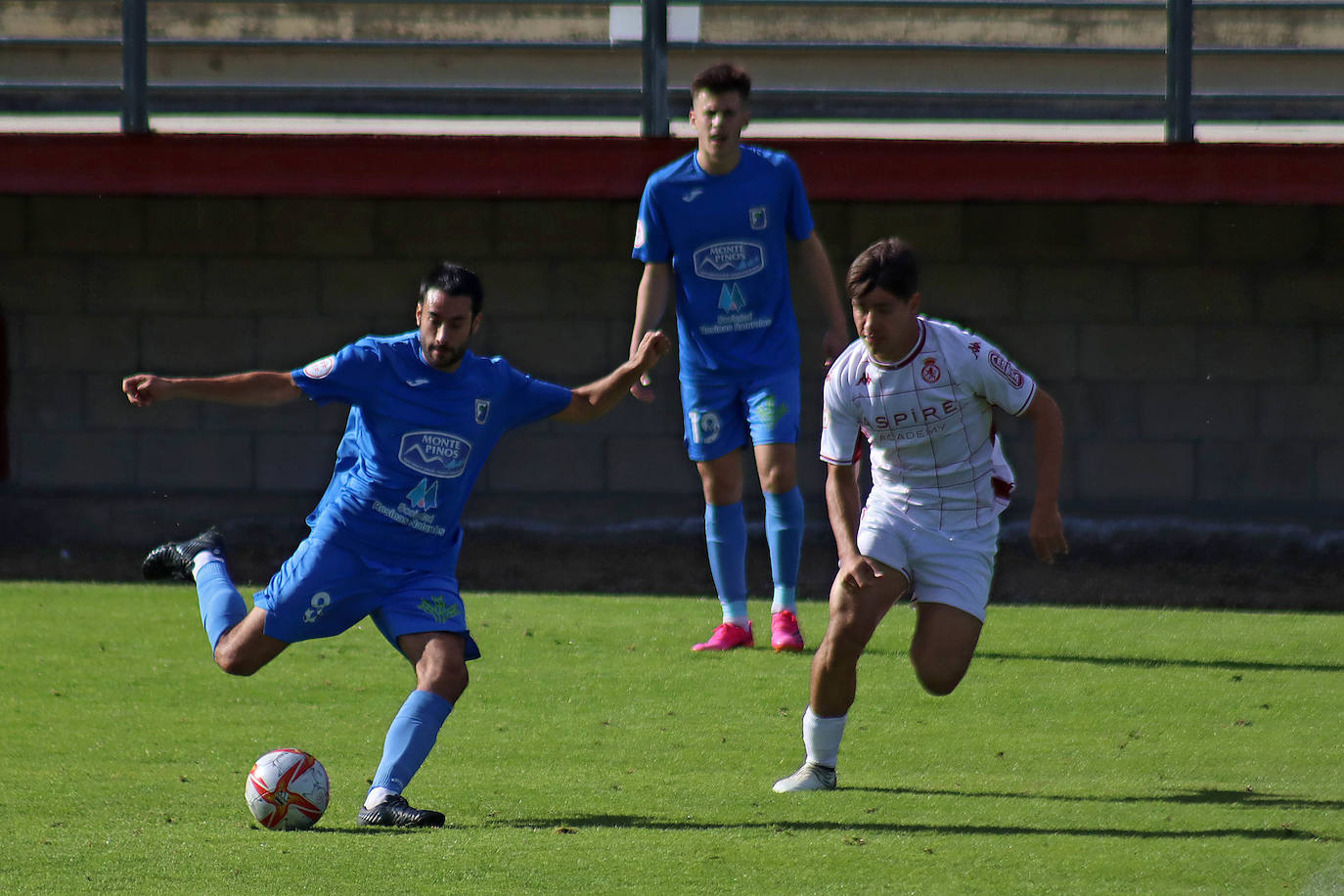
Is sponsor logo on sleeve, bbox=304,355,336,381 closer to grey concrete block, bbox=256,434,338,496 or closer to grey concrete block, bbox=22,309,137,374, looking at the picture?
grey concrete block, bbox=256,434,338,496

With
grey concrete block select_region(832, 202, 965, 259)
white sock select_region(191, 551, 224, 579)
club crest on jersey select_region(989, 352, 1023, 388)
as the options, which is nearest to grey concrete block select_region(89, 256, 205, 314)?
grey concrete block select_region(832, 202, 965, 259)

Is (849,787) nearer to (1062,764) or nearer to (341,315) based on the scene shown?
(1062,764)

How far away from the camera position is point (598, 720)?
21.0 feet

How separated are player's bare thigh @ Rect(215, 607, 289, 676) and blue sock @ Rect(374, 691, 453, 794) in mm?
615

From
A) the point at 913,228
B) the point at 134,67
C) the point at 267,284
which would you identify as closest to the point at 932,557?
the point at 913,228

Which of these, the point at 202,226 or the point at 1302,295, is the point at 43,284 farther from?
the point at 1302,295

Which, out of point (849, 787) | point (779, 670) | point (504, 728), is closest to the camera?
point (849, 787)

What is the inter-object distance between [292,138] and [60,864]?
7076 millimetres

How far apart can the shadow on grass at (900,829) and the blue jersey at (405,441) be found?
3.10 ft

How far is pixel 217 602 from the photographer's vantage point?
573 centimetres

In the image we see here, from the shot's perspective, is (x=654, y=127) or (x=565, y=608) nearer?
(x=565, y=608)

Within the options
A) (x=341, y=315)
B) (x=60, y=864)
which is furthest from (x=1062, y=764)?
(x=341, y=315)

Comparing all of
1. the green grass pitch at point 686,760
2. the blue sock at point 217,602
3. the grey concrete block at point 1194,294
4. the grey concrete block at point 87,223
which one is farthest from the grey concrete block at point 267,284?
the blue sock at point 217,602

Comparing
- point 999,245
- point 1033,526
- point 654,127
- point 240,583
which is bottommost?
point 240,583
